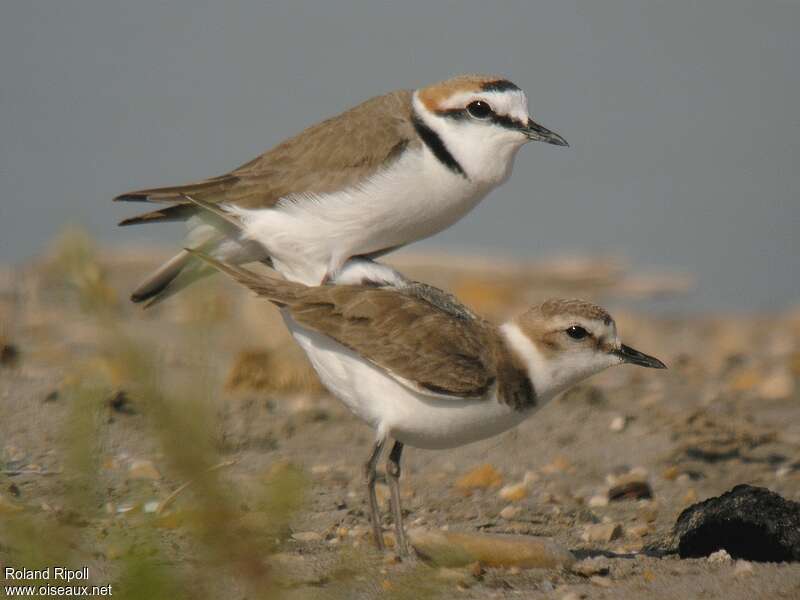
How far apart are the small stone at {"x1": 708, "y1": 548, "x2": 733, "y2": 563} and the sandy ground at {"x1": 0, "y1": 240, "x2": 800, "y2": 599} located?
3 centimetres

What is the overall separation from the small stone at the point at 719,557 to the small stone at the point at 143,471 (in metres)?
2.36

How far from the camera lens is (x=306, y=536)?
474cm

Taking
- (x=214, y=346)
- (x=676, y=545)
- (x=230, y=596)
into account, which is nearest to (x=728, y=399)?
(x=676, y=545)

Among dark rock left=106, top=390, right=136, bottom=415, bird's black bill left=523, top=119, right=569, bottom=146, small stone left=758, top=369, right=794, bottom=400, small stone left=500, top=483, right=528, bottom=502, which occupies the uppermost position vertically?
bird's black bill left=523, top=119, right=569, bottom=146

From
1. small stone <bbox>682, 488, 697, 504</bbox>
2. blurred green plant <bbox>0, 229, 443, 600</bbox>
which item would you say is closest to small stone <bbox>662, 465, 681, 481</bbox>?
small stone <bbox>682, 488, 697, 504</bbox>

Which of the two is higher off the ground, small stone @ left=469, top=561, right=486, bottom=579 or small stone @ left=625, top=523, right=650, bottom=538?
small stone @ left=469, top=561, right=486, bottom=579

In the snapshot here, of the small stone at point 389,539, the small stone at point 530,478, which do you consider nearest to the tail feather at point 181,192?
the small stone at point 389,539

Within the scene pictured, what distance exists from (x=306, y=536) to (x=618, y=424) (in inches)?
99.6

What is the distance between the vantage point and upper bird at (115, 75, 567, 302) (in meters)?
4.92

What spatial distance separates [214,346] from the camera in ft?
6.78

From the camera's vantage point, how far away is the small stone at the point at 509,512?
5.21 m

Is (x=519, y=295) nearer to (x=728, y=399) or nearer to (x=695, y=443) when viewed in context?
(x=728, y=399)

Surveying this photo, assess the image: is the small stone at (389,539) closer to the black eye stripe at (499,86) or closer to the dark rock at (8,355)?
the black eye stripe at (499,86)

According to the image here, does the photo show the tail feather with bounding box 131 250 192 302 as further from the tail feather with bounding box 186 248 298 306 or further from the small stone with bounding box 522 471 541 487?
the small stone with bounding box 522 471 541 487
